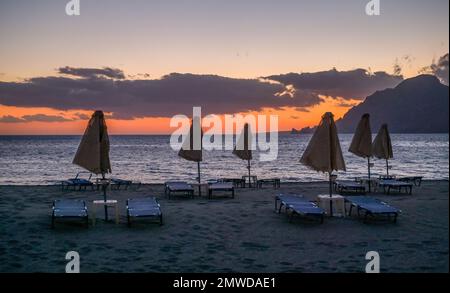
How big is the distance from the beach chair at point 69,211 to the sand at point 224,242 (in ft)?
1.16

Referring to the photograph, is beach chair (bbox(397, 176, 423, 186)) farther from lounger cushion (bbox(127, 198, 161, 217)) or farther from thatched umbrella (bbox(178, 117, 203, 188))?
lounger cushion (bbox(127, 198, 161, 217))

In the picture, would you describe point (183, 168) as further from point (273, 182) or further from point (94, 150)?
point (94, 150)

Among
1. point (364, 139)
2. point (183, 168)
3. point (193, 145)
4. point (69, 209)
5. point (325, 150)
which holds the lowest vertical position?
point (183, 168)

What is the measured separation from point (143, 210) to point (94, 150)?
2.22m

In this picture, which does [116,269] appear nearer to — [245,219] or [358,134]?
[245,219]

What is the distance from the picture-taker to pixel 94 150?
1174 cm

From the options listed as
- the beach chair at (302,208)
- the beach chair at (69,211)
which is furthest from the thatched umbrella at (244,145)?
the beach chair at (69,211)

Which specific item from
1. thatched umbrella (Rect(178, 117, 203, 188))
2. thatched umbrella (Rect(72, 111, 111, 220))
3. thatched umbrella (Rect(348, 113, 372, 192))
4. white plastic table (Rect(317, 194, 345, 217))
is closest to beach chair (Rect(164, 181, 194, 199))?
thatched umbrella (Rect(178, 117, 203, 188))

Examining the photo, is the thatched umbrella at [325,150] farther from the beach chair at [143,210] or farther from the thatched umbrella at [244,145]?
the thatched umbrella at [244,145]

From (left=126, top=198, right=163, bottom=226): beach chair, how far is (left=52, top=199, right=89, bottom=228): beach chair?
1.21m

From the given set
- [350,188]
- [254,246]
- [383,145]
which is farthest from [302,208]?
[383,145]

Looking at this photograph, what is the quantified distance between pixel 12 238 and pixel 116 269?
3833 mm

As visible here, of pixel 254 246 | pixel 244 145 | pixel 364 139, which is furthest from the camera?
pixel 244 145
